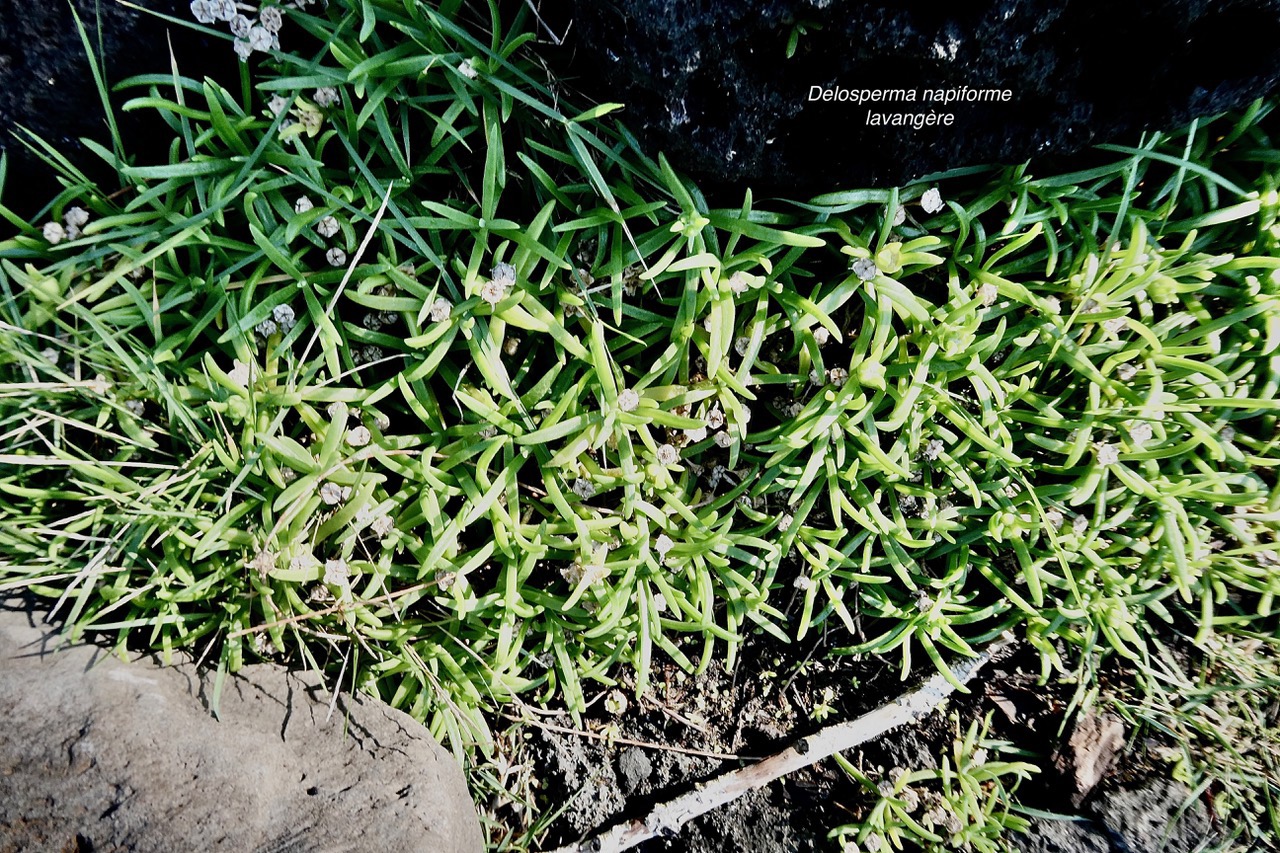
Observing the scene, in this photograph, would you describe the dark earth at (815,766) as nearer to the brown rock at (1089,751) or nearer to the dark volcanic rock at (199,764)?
the brown rock at (1089,751)

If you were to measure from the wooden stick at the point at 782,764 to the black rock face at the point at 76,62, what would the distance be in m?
2.51

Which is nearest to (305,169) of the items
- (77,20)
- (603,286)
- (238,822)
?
(77,20)

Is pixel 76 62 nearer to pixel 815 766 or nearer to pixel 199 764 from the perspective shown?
pixel 199 764

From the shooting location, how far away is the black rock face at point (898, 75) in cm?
193

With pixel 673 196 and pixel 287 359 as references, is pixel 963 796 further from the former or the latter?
pixel 287 359

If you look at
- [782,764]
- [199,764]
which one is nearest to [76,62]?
[199,764]

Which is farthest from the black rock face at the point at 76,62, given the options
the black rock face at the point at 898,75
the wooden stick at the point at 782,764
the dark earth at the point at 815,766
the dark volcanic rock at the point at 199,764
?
the wooden stick at the point at 782,764

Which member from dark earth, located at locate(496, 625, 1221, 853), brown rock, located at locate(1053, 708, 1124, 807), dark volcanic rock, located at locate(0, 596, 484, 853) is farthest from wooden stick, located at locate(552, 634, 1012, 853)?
dark volcanic rock, located at locate(0, 596, 484, 853)

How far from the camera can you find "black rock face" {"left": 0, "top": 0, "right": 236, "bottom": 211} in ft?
6.97

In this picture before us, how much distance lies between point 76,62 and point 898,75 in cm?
215

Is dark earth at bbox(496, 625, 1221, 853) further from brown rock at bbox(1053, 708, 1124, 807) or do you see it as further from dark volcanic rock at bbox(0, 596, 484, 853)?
dark volcanic rock at bbox(0, 596, 484, 853)

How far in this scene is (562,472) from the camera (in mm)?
2375

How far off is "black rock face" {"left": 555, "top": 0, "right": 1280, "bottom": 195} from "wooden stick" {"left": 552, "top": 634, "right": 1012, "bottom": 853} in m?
1.63

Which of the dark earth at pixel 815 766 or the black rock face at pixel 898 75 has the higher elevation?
the black rock face at pixel 898 75
